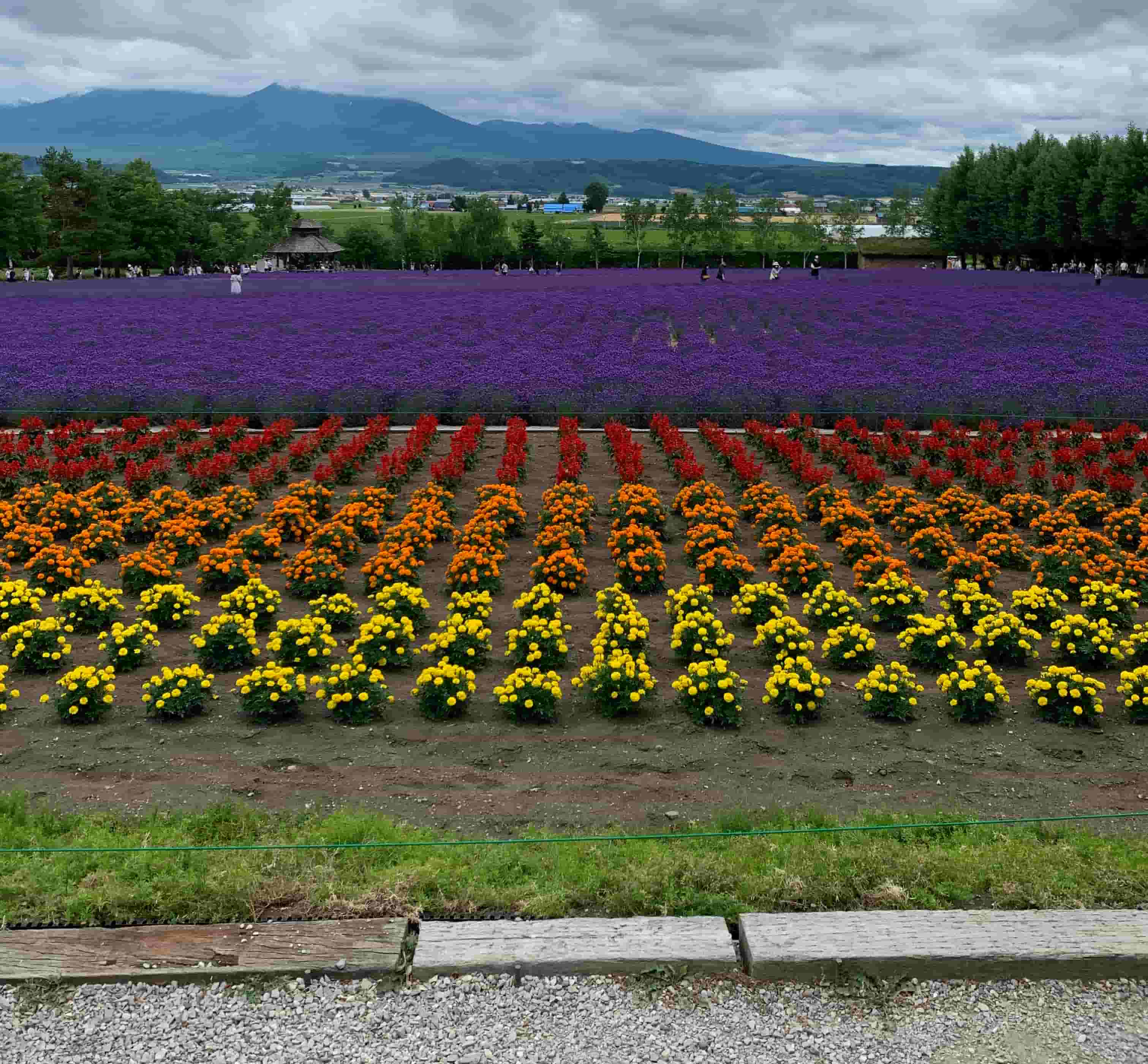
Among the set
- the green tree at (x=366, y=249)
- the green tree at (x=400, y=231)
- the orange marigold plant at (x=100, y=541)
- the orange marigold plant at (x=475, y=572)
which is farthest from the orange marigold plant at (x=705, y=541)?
the green tree at (x=366, y=249)

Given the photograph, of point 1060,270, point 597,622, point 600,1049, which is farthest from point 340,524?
point 1060,270

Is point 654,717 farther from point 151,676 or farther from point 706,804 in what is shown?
point 151,676

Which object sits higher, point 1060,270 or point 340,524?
point 1060,270

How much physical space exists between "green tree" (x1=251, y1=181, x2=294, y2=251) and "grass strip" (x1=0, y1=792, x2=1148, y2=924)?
102 metres

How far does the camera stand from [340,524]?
39.6 ft

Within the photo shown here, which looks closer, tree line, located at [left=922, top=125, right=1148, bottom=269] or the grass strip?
the grass strip

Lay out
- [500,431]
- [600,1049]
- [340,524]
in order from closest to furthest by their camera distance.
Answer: [600,1049]
[340,524]
[500,431]

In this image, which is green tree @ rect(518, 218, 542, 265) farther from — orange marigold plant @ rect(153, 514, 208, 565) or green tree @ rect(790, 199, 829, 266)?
orange marigold plant @ rect(153, 514, 208, 565)

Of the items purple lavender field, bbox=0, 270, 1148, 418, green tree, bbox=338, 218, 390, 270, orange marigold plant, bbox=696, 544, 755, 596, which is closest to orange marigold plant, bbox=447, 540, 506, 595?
orange marigold plant, bbox=696, 544, 755, 596

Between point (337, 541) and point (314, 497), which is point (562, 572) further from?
point (314, 497)

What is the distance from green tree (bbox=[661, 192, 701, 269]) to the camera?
10044 cm

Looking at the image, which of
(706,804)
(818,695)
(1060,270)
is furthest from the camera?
(1060,270)

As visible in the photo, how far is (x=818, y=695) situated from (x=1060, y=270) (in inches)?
3188

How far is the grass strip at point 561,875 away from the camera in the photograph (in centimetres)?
557
